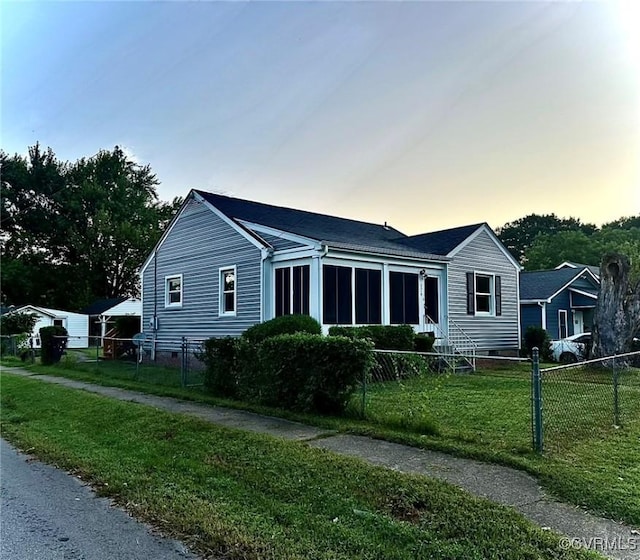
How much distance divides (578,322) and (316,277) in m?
20.8

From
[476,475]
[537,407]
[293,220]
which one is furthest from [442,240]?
[476,475]

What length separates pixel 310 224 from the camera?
57.3 ft

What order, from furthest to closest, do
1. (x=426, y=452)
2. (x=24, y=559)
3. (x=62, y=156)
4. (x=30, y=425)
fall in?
1. (x=62, y=156)
2. (x=30, y=425)
3. (x=426, y=452)
4. (x=24, y=559)

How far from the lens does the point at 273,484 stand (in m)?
4.76

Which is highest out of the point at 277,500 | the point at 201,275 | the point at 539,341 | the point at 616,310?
the point at 201,275

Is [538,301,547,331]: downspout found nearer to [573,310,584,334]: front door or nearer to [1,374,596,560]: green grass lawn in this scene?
[573,310,584,334]: front door

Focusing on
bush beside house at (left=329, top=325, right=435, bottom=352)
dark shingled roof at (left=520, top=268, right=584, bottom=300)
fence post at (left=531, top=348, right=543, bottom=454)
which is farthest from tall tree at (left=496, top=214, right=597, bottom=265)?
fence post at (left=531, top=348, right=543, bottom=454)

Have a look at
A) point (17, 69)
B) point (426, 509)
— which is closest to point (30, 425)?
point (426, 509)

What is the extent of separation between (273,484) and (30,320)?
31.8 m

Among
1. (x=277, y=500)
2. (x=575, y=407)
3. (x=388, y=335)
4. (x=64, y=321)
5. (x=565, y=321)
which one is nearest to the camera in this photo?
(x=277, y=500)

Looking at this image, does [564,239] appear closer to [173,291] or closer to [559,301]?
[559,301]

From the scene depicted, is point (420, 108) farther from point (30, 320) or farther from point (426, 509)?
point (30, 320)

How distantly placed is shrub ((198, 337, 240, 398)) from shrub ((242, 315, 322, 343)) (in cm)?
182

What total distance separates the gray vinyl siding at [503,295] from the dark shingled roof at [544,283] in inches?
298
